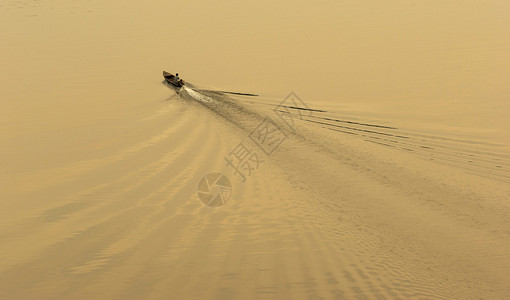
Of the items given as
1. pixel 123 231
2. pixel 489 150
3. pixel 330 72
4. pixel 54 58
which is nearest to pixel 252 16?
pixel 330 72

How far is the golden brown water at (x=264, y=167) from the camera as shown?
6801mm

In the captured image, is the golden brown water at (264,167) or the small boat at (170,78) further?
the small boat at (170,78)

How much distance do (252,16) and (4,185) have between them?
47.5 ft

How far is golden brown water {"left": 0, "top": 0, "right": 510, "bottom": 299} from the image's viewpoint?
22.3 feet

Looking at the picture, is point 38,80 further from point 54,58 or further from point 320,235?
point 320,235

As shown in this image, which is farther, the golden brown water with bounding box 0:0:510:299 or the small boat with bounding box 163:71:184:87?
the small boat with bounding box 163:71:184:87

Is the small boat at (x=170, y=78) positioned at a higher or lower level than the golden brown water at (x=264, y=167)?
higher

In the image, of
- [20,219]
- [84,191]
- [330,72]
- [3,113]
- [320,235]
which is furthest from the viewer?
[330,72]

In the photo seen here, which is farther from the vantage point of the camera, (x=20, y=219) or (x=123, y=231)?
(x=20, y=219)

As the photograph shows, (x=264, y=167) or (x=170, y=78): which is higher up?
(x=170, y=78)

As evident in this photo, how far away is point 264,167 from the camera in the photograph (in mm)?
9531

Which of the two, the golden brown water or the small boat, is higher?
the small boat

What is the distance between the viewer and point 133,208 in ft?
27.5

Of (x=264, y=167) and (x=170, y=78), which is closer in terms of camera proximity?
(x=264, y=167)
